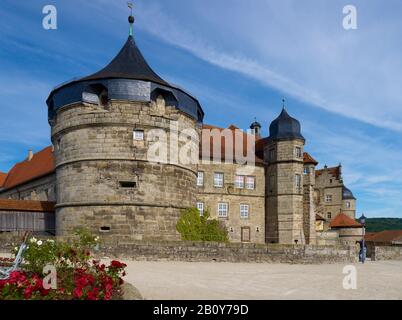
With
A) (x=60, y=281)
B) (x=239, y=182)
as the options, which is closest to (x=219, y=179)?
(x=239, y=182)

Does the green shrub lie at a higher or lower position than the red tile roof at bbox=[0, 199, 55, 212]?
lower

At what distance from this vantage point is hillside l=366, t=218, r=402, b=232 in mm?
119200

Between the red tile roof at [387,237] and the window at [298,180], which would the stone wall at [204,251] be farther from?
the red tile roof at [387,237]

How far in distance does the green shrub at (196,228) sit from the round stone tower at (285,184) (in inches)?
350

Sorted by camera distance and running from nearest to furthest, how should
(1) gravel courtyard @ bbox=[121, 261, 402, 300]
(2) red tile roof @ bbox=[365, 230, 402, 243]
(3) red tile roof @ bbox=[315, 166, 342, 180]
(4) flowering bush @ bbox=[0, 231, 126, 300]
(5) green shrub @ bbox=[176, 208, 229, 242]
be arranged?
(4) flowering bush @ bbox=[0, 231, 126, 300] < (1) gravel courtyard @ bbox=[121, 261, 402, 300] < (5) green shrub @ bbox=[176, 208, 229, 242] < (3) red tile roof @ bbox=[315, 166, 342, 180] < (2) red tile roof @ bbox=[365, 230, 402, 243]

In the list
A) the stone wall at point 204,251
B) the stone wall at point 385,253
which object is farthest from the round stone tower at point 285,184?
the stone wall at point 204,251

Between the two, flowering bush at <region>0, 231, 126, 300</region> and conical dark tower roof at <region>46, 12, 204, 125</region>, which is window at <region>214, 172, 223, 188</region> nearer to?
conical dark tower roof at <region>46, 12, 204, 125</region>

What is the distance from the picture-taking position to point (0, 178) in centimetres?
4603

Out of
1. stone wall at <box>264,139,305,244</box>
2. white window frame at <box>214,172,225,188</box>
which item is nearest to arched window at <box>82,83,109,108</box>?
white window frame at <box>214,172,225,188</box>

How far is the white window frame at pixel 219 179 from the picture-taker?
3106cm

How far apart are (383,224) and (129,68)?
12349 centimetres

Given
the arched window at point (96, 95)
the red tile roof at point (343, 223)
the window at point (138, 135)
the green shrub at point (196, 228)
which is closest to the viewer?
the window at point (138, 135)

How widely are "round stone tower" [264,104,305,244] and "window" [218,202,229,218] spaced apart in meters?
3.40
